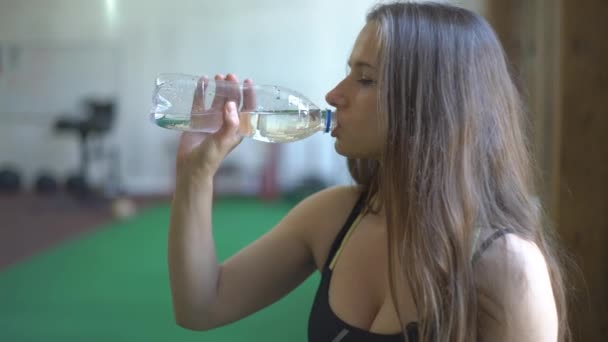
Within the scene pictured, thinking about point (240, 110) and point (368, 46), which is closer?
point (368, 46)

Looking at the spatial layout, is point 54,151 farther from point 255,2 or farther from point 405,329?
point 405,329

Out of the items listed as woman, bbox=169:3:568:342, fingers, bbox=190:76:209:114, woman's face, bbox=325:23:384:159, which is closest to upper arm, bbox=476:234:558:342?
woman, bbox=169:3:568:342

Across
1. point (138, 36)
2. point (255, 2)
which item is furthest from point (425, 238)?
point (255, 2)

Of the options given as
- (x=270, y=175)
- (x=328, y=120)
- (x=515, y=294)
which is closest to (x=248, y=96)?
(x=328, y=120)

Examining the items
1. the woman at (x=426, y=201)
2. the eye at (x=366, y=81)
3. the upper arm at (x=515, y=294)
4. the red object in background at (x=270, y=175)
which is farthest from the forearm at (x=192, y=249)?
the red object in background at (x=270, y=175)

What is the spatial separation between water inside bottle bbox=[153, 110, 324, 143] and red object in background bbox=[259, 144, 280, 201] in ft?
8.46

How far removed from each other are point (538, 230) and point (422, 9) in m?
0.29

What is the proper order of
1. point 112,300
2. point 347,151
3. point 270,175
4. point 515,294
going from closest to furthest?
point 515,294
point 347,151
point 112,300
point 270,175

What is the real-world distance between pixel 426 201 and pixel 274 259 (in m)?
0.26

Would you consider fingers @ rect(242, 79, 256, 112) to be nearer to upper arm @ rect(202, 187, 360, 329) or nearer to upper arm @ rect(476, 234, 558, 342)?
upper arm @ rect(202, 187, 360, 329)

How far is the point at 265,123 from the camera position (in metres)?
0.88

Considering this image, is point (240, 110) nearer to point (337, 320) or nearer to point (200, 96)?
point (200, 96)

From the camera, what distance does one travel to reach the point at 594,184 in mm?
1317

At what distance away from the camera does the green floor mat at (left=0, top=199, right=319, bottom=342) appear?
122cm
